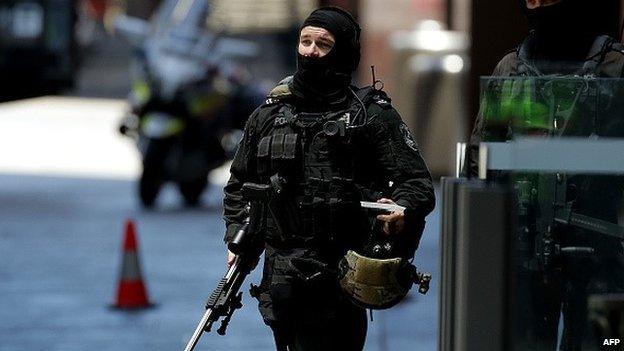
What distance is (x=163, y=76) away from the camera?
18.4m

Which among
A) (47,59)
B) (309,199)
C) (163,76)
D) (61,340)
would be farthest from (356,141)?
(47,59)

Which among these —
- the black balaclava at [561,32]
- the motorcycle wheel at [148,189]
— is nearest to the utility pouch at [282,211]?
the black balaclava at [561,32]

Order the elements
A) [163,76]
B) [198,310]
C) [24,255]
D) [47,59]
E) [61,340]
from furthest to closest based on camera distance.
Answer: [47,59], [163,76], [24,255], [198,310], [61,340]

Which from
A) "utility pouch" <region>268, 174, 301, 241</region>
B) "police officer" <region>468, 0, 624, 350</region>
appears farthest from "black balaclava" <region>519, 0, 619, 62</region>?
"utility pouch" <region>268, 174, 301, 241</region>

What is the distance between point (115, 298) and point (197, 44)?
311 inches

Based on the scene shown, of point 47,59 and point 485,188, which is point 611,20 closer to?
point 485,188

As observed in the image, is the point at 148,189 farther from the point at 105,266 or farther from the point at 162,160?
the point at 105,266

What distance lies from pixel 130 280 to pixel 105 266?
2.47 metres

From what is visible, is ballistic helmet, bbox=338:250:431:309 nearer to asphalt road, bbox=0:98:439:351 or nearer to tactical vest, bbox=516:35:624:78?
tactical vest, bbox=516:35:624:78

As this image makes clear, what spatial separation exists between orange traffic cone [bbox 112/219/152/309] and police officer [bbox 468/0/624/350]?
5358mm

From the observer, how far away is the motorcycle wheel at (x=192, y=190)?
18312 millimetres

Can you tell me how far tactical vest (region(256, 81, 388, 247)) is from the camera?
5762 millimetres

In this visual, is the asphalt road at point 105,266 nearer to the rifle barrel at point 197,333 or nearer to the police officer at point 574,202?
the rifle barrel at point 197,333

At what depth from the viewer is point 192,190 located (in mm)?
18406
